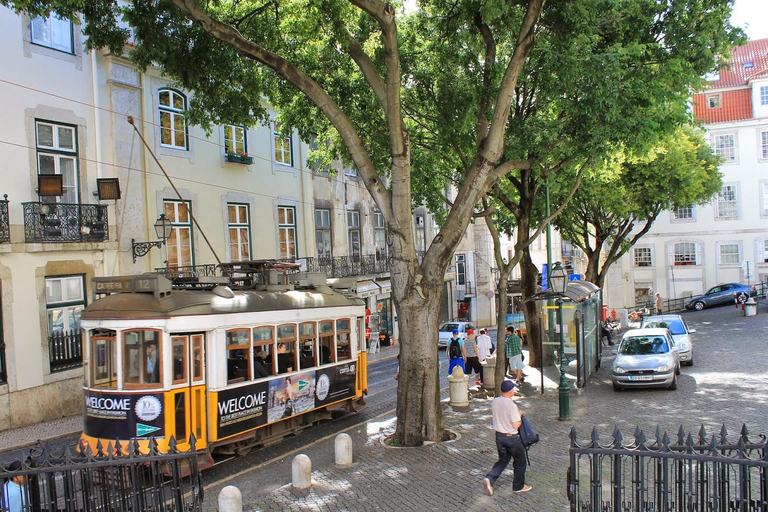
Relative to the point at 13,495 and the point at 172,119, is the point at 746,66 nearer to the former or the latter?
the point at 172,119

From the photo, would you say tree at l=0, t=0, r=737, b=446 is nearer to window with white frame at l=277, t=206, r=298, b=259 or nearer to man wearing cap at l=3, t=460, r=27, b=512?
man wearing cap at l=3, t=460, r=27, b=512

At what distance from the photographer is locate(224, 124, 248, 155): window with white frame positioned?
24.5 meters

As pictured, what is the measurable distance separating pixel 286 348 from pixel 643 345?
10409 millimetres

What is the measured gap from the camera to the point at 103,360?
1128cm

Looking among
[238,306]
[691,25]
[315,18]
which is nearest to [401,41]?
[315,18]

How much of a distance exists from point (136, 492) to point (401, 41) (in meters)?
13.9

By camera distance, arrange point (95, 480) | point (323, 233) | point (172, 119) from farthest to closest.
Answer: point (323, 233), point (172, 119), point (95, 480)

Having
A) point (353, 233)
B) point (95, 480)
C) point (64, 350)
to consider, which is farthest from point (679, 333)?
point (95, 480)

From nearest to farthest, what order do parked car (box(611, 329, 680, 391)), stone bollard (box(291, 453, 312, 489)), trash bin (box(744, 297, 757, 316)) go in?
stone bollard (box(291, 453, 312, 489)), parked car (box(611, 329, 680, 391)), trash bin (box(744, 297, 757, 316))

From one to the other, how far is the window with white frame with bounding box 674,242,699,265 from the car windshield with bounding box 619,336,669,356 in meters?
34.0

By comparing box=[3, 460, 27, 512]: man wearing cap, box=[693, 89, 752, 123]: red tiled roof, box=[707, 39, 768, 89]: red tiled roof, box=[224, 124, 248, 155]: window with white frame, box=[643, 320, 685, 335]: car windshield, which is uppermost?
box=[707, 39, 768, 89]: red tiled roof

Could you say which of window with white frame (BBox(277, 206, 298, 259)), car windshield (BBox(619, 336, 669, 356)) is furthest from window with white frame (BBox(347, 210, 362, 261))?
car windshield (BBox(619, 336, 669, 356))

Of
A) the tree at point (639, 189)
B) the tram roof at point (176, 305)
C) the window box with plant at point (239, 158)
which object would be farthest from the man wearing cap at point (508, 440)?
the tree at point (639, 189)

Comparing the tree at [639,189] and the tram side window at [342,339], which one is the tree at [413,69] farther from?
the tree at [639,189]
